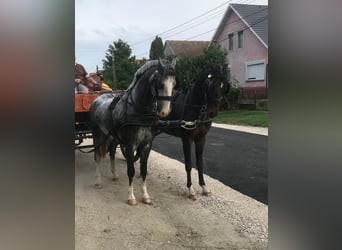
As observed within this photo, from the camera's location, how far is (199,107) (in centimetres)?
Result: 404

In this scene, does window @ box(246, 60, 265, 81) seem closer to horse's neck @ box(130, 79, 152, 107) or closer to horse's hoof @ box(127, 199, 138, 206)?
horse's neck @ box(130, 79, 152, 107)

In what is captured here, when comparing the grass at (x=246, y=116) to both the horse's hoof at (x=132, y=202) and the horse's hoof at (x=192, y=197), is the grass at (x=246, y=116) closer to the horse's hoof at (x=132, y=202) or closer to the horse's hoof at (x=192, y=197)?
the horse's hoof at (x=192, y=197)

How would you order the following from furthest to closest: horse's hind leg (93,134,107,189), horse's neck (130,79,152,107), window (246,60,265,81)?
1. horse's hind leg (93,134,107,189)
2. horse's neck (130,79,152,107)
3. window (246,60,265,81)

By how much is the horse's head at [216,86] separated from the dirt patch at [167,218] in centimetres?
110

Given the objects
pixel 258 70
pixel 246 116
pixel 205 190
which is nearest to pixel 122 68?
pixel 246 116

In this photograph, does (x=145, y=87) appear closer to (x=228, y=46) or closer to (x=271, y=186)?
(x=271, y=186)

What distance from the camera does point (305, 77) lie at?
0.86m

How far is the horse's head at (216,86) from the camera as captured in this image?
148 inches

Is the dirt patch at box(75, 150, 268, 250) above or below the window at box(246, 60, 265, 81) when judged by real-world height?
below

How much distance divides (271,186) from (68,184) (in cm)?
56

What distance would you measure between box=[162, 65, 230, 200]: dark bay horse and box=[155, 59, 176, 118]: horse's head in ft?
2.08

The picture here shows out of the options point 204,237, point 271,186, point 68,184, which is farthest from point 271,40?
point 204,237

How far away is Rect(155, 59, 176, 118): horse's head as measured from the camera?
10.9 ft

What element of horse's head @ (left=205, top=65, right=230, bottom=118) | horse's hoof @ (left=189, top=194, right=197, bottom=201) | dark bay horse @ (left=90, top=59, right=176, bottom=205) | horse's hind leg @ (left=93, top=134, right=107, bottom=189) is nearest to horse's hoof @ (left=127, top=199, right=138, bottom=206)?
dark bay horse @ (left=90, top=59, right=176, bottom=205)
